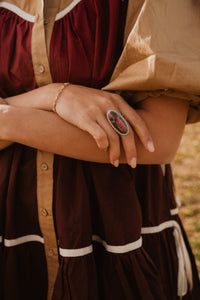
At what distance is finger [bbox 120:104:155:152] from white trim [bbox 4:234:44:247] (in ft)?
1.72

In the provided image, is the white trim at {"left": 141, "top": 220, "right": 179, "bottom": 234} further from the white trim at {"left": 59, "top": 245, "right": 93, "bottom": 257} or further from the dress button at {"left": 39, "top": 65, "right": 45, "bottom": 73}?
the dress button at {"left": 39, "top": 65, "right": 45, "bottom": 73}

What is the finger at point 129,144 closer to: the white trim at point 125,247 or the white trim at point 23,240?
the white trim at point 125,247

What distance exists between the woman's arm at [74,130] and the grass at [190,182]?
1.69 m

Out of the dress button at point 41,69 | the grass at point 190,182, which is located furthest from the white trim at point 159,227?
the grass at point 190,182

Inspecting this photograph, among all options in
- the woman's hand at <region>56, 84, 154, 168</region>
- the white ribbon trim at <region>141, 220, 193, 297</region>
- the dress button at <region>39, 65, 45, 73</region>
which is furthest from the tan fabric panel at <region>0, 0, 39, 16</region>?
the white ribbon trim at <region>141, 220, 193, 297</region>

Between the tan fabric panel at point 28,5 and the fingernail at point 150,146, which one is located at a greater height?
the tan fabric panel at point 28,5

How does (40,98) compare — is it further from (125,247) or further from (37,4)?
(125,247)

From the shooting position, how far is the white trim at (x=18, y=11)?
110cm

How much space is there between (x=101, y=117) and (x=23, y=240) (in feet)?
1.83

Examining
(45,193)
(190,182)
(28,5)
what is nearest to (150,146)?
(45,193)

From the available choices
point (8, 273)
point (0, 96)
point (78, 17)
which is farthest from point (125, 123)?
point (8, 273)

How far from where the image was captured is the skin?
0.98 m

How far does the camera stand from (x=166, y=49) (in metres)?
0.93

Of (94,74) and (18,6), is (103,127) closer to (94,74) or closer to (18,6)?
(94,74)
